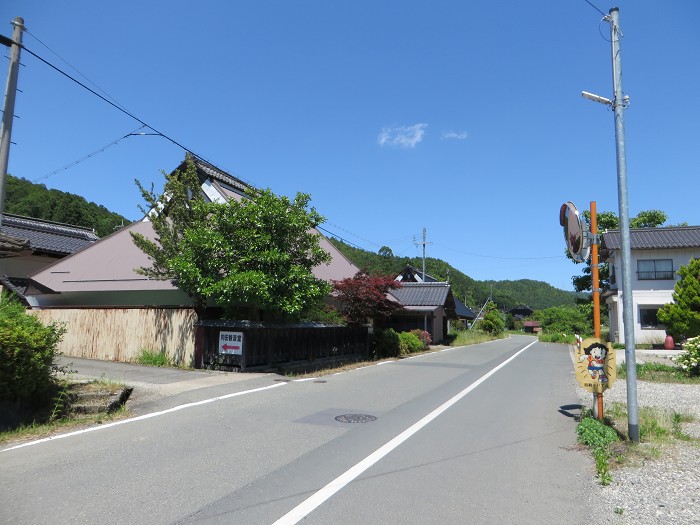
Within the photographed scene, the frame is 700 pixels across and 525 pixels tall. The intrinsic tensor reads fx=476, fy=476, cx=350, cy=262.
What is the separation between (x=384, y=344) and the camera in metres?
23.0

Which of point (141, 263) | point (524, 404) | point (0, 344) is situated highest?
point (141, 263)

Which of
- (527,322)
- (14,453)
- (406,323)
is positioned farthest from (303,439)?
(527,322)

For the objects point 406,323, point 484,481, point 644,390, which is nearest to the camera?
point 484,481

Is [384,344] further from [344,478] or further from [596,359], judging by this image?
[344,478]

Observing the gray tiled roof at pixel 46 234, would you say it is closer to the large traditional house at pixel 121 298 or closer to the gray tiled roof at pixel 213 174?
the large traditional house at pixel 121 298

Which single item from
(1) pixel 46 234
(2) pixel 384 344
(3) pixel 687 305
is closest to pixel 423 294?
(2) pixel 384 344

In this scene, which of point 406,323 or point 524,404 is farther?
point 406,323

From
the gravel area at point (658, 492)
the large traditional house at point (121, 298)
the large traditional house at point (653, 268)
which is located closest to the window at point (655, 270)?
the large traditional house at point (653, 268)

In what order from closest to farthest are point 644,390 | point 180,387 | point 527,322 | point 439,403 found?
point 439,403 < point 180,387 < point 644,390 < point 527,322

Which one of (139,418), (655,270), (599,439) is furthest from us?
(655,270)

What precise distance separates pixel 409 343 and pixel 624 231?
20.1 metres

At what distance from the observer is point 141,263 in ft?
69.1

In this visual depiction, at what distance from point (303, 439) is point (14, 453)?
143 inches

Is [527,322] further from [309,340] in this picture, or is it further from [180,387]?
[180,387]
